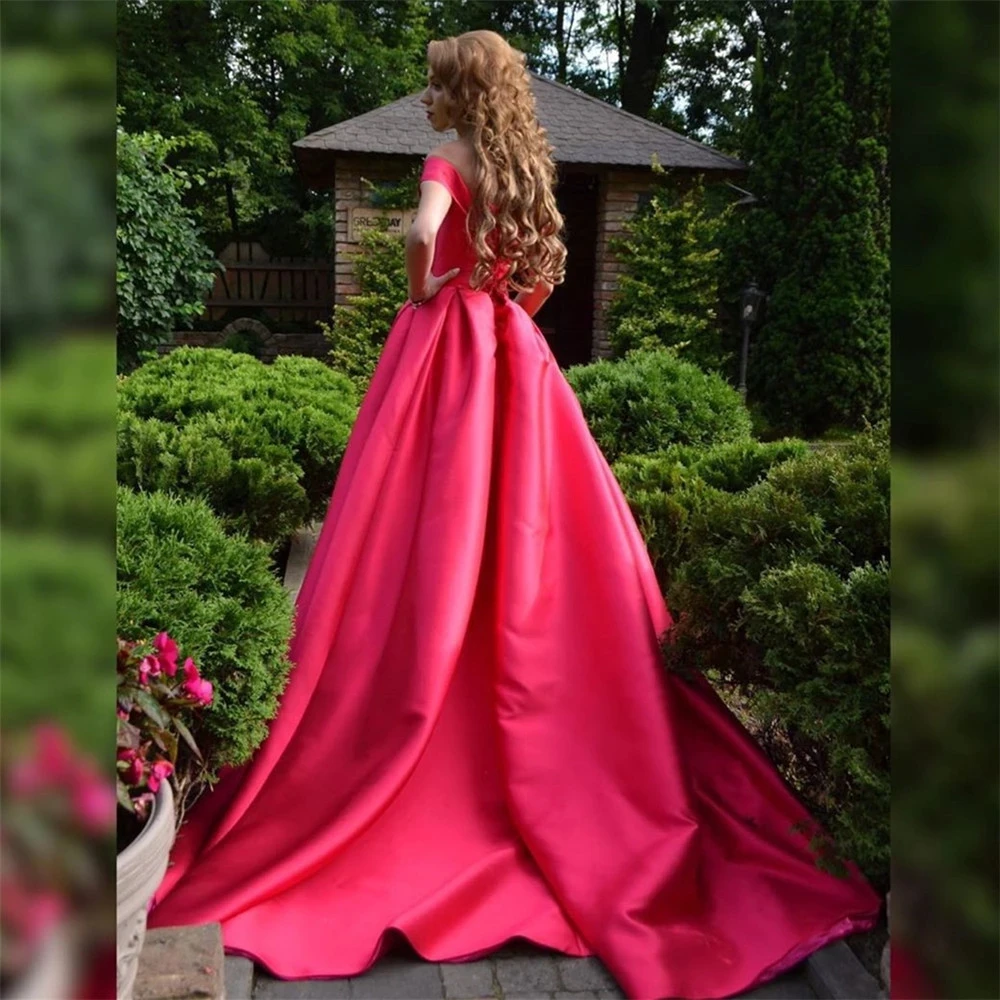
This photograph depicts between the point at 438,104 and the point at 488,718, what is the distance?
1.57 m

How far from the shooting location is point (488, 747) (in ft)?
8.16

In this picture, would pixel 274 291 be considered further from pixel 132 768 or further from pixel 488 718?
pixel 132 768

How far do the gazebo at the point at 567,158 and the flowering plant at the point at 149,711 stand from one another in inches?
323

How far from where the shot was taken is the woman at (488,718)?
2.13 metres

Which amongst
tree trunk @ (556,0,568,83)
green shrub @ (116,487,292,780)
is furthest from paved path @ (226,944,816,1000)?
tree trunk @ (556,0,568,83)

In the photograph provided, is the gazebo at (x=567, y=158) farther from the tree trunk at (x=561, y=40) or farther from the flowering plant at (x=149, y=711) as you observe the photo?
the flowering plant at (x=149, y=711)

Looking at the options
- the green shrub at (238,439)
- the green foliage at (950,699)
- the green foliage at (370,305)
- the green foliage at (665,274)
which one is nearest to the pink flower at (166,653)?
the green foliage at (950,699)

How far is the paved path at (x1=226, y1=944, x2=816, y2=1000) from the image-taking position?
1969 mm

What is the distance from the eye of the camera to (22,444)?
499 millimetres

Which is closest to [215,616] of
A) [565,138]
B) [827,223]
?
[565,138]

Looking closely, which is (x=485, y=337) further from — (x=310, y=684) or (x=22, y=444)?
(x=22, y=444)

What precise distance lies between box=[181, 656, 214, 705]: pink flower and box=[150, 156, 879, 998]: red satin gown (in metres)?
0.49

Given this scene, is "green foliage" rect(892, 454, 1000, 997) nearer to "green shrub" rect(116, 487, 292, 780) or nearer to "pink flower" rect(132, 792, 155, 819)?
"pink flower" rect(132, 792, 155, 819)

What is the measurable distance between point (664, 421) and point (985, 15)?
552cm
